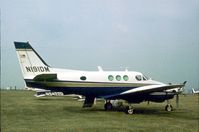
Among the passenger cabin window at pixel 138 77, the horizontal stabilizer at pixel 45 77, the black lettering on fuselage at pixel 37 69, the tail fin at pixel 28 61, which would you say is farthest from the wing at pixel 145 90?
the tail fin at pixel 28 61

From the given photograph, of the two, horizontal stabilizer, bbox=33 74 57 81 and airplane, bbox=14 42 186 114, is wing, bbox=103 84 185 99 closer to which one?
airplane, bbox=14 42 186 114

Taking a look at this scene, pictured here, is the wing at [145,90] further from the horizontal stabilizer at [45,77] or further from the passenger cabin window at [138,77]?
the horizontal stabilizer at [45,77]

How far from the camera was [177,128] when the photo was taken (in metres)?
14.2

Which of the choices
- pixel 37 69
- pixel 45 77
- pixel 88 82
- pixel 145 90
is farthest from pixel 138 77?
pixel 37 69

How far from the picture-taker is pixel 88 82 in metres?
22.3

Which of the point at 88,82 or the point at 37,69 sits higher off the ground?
the point at 37,69

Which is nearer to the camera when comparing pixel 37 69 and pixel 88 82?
pixel 37 69

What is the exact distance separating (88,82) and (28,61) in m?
4.23

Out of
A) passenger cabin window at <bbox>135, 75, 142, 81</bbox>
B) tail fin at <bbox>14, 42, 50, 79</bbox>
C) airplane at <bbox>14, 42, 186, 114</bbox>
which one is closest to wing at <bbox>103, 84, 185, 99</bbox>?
airplane at <bbox>14, 42, 186, 114</bbox>

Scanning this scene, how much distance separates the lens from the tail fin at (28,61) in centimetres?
2194

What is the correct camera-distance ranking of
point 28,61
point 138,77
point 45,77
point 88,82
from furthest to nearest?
point 138,77, point 88,82, point 28,61, point 45,77

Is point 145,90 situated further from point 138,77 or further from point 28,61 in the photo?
point 28,61

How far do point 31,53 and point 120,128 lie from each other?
34.8ft

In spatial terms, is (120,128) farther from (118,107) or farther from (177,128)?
(118,107)
